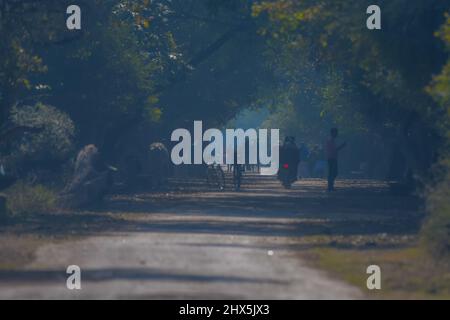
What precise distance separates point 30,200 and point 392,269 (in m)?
15.7

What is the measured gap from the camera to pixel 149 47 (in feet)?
167

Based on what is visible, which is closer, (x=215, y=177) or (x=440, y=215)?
(x=440, y=215)

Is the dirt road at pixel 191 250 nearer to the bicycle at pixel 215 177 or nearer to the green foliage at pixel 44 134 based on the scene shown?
the green foliage at pixel 44 134

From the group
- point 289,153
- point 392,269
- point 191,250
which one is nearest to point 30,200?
point 191,250

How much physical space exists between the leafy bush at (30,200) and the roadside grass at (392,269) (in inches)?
451

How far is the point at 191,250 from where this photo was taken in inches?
802

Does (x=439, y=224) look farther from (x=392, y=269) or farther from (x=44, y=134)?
(x=44, y=134)

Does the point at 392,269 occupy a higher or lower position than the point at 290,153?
lower

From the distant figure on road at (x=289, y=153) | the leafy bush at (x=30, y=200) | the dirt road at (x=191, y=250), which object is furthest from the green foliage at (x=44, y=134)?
the distant figure on road at (x=289, y=153)

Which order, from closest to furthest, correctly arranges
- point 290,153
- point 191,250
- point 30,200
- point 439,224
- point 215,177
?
point 439,224, point 191,250, point 30,200, point 290,153, point 215,177

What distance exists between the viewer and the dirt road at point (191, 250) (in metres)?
15.3

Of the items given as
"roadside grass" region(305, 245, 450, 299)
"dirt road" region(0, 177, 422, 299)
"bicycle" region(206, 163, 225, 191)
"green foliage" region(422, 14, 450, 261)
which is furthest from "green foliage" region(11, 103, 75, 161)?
"green foliage" region(422, 14, 450, 261)
